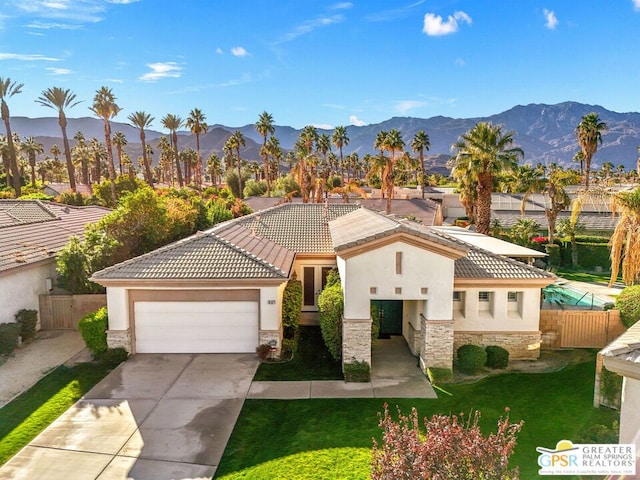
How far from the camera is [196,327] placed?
1672cm

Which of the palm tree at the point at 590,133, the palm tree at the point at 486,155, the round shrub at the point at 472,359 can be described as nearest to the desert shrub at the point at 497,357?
the round shrub at the point at 472,359

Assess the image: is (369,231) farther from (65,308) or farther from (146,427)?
(65,308)

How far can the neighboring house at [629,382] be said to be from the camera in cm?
775

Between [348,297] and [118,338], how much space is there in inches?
350

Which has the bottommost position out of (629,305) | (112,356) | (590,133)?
(112,356)

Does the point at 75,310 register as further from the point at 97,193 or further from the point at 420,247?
the point at 97,193

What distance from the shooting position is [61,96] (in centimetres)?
4816

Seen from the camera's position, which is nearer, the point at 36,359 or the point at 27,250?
the point at 36,359

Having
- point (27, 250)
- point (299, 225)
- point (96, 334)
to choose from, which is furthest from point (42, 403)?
point (299, 225)

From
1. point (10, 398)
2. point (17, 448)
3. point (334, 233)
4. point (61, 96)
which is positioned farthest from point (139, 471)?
point (61, 96)

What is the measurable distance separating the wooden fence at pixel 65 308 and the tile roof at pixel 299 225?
839 centimetres

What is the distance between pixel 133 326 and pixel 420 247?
11147mm

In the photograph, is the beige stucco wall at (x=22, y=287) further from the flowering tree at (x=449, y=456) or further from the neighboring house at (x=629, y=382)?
the neighboring house at (x=629, y=382)

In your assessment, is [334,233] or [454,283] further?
[334,233]
